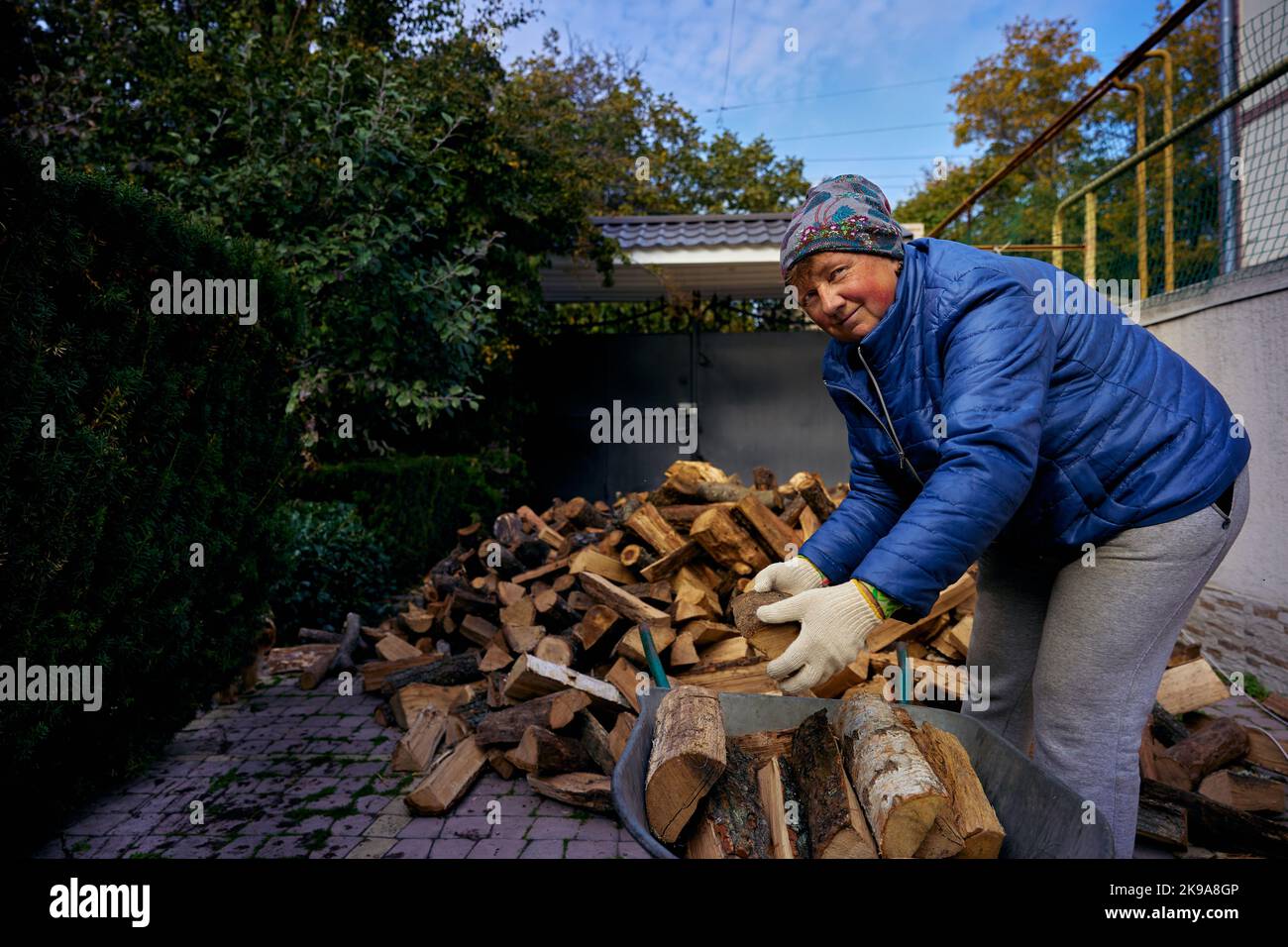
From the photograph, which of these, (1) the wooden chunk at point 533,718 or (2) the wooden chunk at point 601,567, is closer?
(1) the wooden chunk at point 533,718

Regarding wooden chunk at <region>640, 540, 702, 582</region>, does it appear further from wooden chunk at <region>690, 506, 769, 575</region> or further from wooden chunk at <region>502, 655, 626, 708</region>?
wooden chunk at <region>502, 655, 626, 708</region>

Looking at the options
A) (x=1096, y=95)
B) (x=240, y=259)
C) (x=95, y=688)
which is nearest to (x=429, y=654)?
(x=95, y=688)

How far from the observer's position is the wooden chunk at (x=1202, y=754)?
3.14 meters

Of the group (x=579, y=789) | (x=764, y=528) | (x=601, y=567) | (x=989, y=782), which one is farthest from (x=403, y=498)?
(x=989, y=782)

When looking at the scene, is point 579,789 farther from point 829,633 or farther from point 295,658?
point 295,658

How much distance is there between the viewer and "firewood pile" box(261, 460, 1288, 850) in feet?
10.9

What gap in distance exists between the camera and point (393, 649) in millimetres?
4586

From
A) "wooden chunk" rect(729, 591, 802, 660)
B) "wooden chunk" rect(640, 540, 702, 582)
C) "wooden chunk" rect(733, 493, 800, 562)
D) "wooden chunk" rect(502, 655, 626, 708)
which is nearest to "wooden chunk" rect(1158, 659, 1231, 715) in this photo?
"wooden chunk" rect(733, 493, 800, 562)

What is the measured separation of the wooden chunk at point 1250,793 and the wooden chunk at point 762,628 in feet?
7.73

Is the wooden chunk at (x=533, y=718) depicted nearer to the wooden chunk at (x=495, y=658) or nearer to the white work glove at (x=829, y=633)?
the wooden chunk at (x=495, y=658)

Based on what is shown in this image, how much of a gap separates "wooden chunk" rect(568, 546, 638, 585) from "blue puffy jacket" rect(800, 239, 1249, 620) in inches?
97.5

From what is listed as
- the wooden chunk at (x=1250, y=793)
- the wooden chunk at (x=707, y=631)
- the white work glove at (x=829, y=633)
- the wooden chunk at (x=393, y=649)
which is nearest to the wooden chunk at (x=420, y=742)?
the wooden chunk at (x=393, y=649)

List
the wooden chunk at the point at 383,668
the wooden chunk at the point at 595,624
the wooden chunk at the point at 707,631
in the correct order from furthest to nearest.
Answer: the wooden chunk at the point at 383,668 → the wooden chunk at the point at 595,624 → the wooden chunk at the point at 707,631
